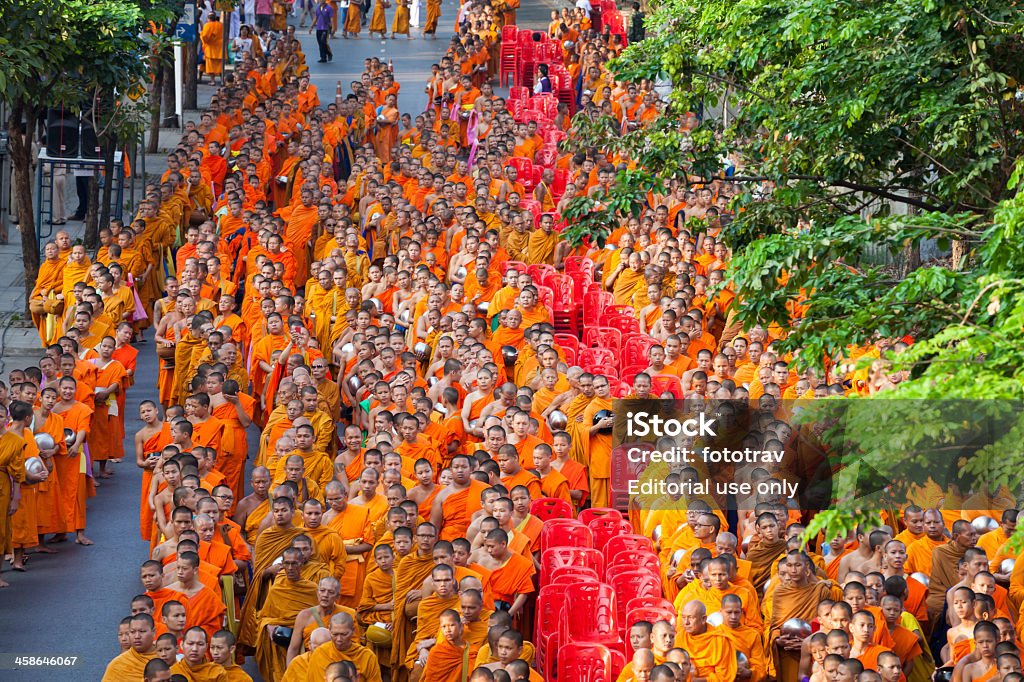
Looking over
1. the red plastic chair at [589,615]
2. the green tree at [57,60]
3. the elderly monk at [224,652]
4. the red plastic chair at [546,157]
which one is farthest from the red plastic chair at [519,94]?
the elderly monk at [224,652]

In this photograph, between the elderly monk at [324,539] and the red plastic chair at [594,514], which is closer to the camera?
the elderly monk at [324,539]

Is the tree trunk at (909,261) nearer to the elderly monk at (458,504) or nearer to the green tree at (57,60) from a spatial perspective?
the elderly monk at (458,504)

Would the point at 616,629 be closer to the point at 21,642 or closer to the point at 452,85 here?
the point at 21,642

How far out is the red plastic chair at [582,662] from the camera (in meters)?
10.7

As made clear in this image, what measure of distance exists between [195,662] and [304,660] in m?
0.74

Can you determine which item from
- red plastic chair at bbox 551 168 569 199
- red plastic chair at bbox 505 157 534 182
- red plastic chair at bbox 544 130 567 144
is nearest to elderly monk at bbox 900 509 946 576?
red plastic chair at bbox 551 168 569 199

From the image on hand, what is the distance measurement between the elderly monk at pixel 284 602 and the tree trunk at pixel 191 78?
82.0 feet

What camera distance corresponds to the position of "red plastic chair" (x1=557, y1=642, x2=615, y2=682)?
10656 millimetres

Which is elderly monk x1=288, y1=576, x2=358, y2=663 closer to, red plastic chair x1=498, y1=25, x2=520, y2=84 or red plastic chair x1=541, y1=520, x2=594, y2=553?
red plastic chair x1=541, y1=520, x2=594, y2=553

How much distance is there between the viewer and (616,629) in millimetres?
11164

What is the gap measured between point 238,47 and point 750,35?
27119mm

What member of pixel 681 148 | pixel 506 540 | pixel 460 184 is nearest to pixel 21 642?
Answer: pixel 506 540

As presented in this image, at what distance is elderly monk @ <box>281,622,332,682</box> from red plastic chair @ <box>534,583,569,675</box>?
163 centimetres

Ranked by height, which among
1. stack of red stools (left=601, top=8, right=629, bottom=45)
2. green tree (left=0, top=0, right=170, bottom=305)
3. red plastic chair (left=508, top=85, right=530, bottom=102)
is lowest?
red plastic chair (left=508, top=85, right=530, bottom=102)
